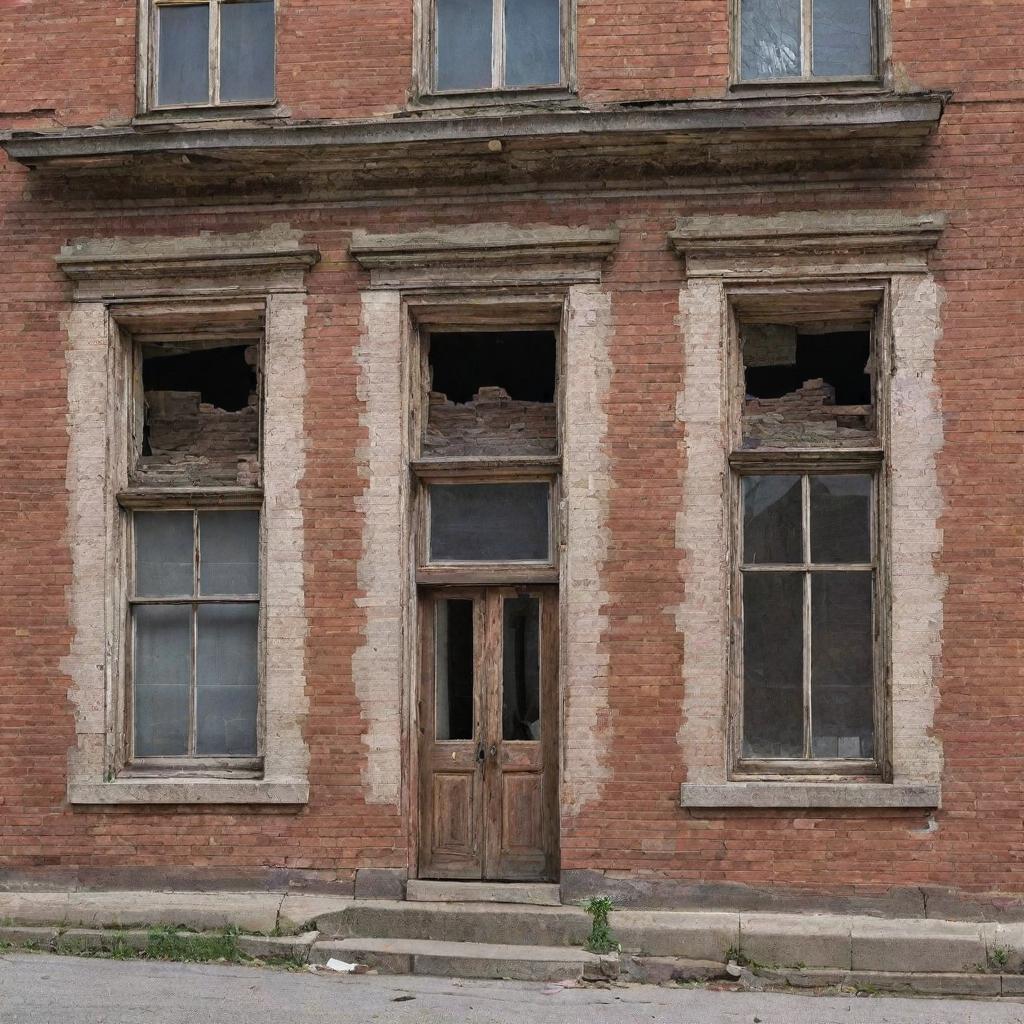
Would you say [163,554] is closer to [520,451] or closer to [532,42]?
[520,451]

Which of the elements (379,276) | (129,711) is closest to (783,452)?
(379,276)

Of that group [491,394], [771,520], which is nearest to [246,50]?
[491,394]

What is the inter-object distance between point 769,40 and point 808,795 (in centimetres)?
537

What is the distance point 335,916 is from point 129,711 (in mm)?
2177

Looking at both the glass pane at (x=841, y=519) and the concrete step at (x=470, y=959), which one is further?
the glass pane at (x=841, y=519)

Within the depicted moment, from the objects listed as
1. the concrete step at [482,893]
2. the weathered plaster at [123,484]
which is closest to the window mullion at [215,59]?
the weathered plaster at [123,484]

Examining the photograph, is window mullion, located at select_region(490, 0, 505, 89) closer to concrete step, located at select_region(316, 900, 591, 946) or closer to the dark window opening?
the dark window opening

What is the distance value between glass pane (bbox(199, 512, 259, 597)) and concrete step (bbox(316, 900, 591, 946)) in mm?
2436

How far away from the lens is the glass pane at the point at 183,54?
31.6 ft

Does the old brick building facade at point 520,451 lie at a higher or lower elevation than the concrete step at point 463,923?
higher

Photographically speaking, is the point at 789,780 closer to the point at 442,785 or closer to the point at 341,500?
the point at 442,785

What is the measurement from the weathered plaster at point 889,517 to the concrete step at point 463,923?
1.17m

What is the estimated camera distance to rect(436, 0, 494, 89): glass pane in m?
9.42

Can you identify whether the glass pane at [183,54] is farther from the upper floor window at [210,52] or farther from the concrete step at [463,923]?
the concrete step at [463,923]
